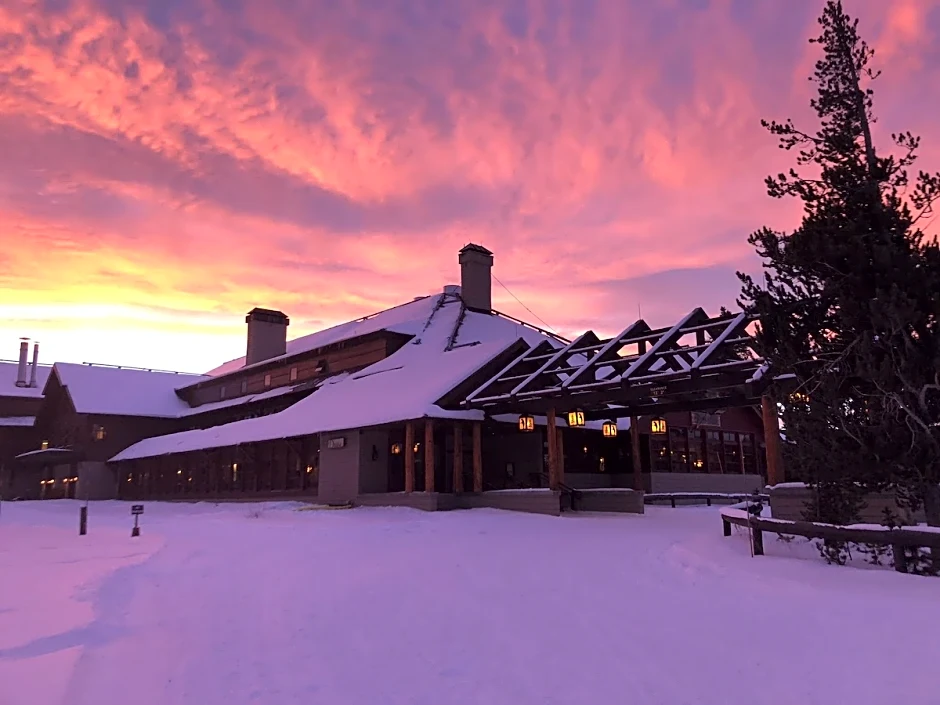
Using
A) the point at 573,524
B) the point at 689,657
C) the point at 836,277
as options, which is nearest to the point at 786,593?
the point at 689,657

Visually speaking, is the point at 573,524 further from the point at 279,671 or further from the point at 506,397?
the point at 279,671

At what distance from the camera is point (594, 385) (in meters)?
20.2

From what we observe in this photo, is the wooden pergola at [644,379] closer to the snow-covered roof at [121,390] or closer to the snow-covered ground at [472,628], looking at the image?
the snow-covered ground at [472,628]

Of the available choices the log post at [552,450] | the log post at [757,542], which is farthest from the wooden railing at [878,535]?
the log post at [552,450]

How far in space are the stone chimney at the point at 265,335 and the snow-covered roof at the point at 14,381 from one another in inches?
810

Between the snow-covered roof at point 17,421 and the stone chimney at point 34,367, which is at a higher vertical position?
the stone chimney at point 34,367

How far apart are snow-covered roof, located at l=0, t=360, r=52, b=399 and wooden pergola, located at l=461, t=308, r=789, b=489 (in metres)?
42.7

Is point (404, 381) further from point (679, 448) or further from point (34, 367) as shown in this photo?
point (34, 367)

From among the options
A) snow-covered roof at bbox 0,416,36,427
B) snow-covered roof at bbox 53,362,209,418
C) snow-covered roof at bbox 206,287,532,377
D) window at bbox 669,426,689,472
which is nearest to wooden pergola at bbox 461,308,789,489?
snow-covered roof at bbox 206,287,532,377

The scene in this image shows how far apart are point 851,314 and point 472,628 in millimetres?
6855

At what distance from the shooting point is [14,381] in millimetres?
54344

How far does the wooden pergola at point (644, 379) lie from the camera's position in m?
17.7

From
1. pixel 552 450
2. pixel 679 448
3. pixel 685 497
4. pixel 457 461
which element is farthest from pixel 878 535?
pixel 679 448

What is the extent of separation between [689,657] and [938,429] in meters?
5.82
